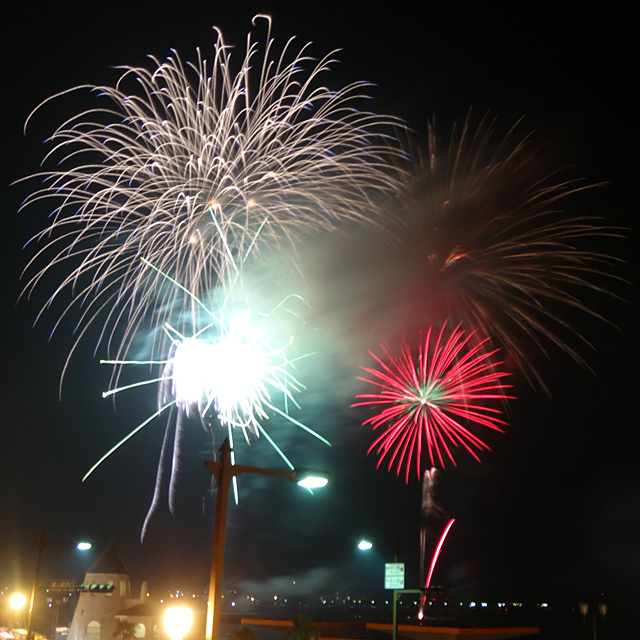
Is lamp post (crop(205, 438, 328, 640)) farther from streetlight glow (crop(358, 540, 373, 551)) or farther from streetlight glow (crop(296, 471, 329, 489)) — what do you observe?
streetlight glow (crop(358, 540, 373, 551))

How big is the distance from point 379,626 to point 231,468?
40.1 meters

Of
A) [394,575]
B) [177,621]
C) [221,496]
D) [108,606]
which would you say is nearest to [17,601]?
[394,575]

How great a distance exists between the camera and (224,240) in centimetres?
2583

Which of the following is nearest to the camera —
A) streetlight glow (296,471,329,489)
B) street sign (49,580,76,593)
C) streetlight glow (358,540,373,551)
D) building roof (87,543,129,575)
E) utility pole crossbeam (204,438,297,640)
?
utility pole crossbeam (204,438,297,640)

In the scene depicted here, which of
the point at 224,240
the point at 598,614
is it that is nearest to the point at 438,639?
the point at 598,614

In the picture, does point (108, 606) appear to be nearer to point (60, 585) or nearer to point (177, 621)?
point (60, 585)

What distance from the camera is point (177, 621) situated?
1164 cm

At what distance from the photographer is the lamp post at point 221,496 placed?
28.2 ft

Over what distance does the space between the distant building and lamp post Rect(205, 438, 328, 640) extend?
48132mm

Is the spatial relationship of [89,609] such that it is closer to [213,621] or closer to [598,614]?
[598,614]

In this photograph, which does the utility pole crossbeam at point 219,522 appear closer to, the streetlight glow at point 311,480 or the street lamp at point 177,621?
the streetlight glow at point 311,480

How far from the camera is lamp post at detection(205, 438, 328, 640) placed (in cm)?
861

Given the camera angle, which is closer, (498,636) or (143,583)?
(498,636)

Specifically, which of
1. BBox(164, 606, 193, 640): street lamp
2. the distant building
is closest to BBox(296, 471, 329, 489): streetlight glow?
BBox(164, 606, 193, 640): street lamp
